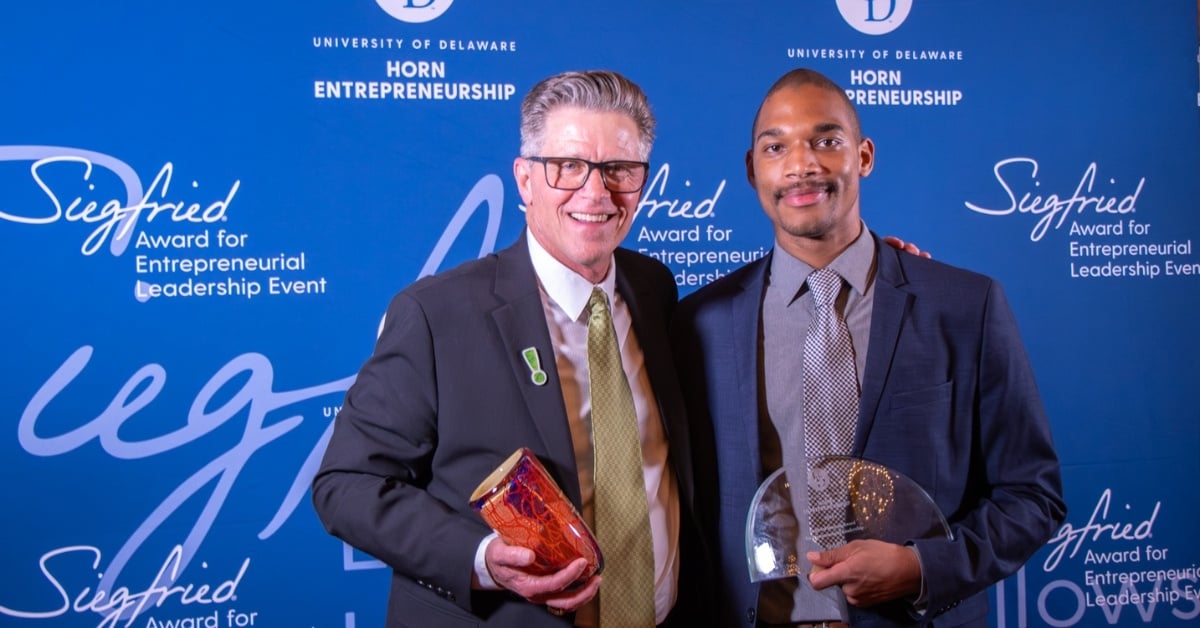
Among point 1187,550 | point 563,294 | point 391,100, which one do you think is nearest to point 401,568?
point 563,294

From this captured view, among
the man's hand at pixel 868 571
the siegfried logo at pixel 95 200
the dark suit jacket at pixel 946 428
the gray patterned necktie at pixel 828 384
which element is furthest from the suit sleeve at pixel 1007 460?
the siegfried logo at pixel 95 200

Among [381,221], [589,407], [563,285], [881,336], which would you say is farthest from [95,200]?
[881,336]

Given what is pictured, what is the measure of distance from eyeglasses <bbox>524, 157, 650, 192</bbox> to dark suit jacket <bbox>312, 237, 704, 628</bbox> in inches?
7.4

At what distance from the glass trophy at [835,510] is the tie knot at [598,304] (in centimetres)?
46

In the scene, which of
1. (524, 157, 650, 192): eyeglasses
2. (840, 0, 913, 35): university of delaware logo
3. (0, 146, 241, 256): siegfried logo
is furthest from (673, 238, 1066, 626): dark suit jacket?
(0, 146, 241, 256): siegfried logo

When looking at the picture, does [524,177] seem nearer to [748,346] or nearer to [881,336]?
[748,346]

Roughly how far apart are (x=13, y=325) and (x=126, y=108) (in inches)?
25.2

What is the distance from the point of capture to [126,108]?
2.48m

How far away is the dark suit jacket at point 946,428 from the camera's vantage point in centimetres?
168

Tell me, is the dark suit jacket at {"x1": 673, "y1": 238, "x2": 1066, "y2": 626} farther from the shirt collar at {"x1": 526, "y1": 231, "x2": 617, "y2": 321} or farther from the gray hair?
the gray hair

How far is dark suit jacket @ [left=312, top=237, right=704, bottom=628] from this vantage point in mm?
1603

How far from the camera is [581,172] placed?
175cm

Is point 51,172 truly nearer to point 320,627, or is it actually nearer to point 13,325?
point 13,325

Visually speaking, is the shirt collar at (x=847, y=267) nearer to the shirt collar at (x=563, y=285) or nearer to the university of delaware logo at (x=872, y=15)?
the shirt collar at (x=563, y=285)
